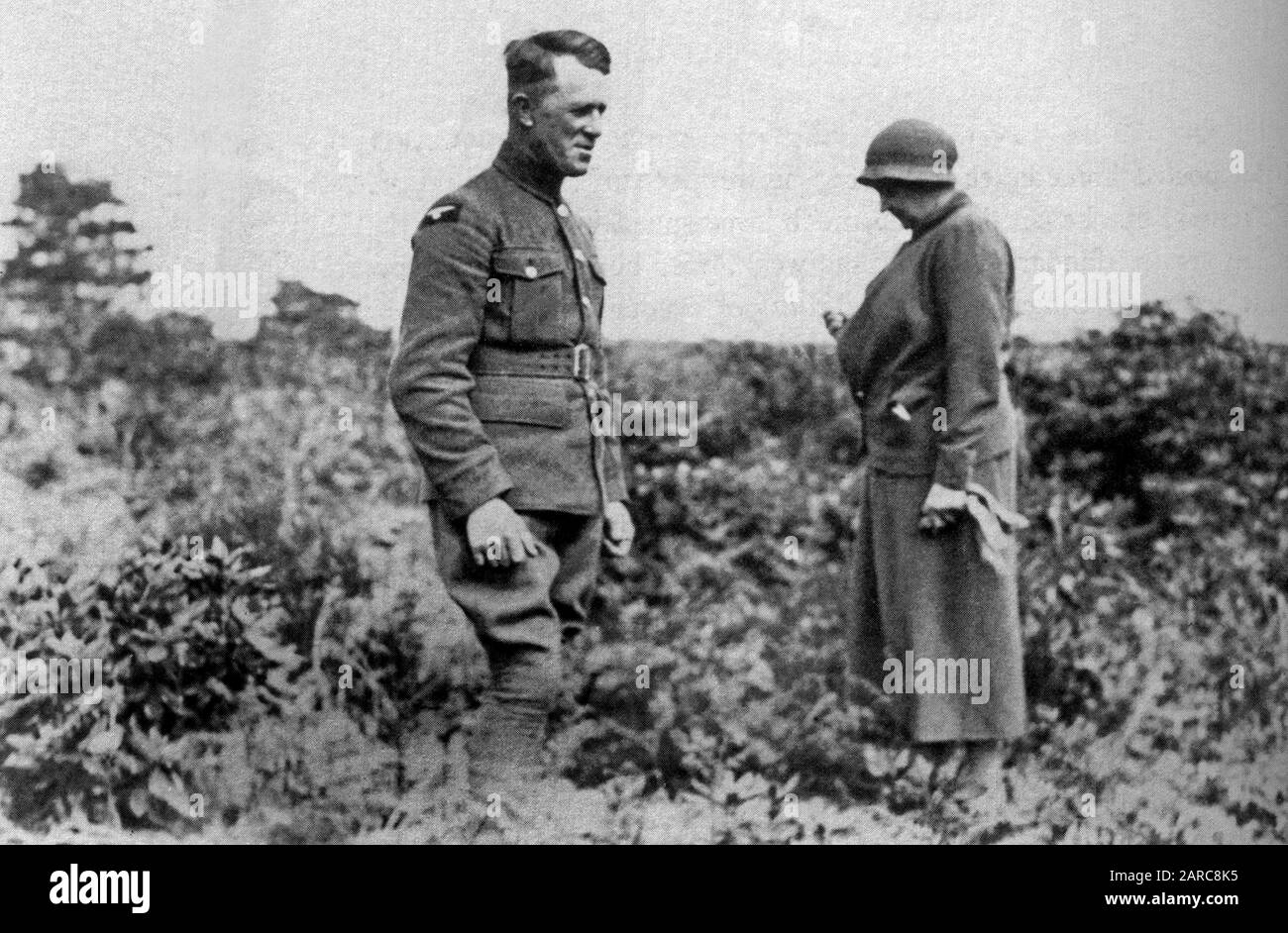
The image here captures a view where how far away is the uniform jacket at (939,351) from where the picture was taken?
674cm

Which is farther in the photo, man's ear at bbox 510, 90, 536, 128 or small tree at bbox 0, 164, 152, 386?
small tree at bbox 0, 164, 152, 386

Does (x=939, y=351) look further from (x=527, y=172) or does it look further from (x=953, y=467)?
(x=527, y=172)

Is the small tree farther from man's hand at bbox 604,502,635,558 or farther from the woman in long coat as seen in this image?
the woman in long coat

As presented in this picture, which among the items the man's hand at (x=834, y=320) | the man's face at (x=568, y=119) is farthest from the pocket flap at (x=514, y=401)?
the man's hand at (x=834, y=320)

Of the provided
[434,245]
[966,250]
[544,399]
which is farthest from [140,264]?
[966,250]

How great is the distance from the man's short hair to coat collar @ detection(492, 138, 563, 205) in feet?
0.64

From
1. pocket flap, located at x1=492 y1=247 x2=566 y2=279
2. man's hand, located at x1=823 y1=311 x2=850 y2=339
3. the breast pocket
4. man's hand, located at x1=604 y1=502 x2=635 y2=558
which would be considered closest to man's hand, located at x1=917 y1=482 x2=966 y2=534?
man's hand, located at x1=823 y1=311 x2=850 y2=339

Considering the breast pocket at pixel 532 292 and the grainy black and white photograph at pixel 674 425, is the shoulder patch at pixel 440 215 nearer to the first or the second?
the grainy black and white photograph at pixel 674 425

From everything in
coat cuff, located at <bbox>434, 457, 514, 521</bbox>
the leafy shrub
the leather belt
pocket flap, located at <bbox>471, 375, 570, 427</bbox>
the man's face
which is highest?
the man's face

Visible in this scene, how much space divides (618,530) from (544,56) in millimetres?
1598

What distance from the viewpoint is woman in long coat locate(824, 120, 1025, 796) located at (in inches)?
266

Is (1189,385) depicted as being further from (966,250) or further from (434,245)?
(434,245)

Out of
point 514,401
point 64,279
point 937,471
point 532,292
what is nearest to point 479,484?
point 514,401

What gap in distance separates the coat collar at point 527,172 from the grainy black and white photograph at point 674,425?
0.06 ft
